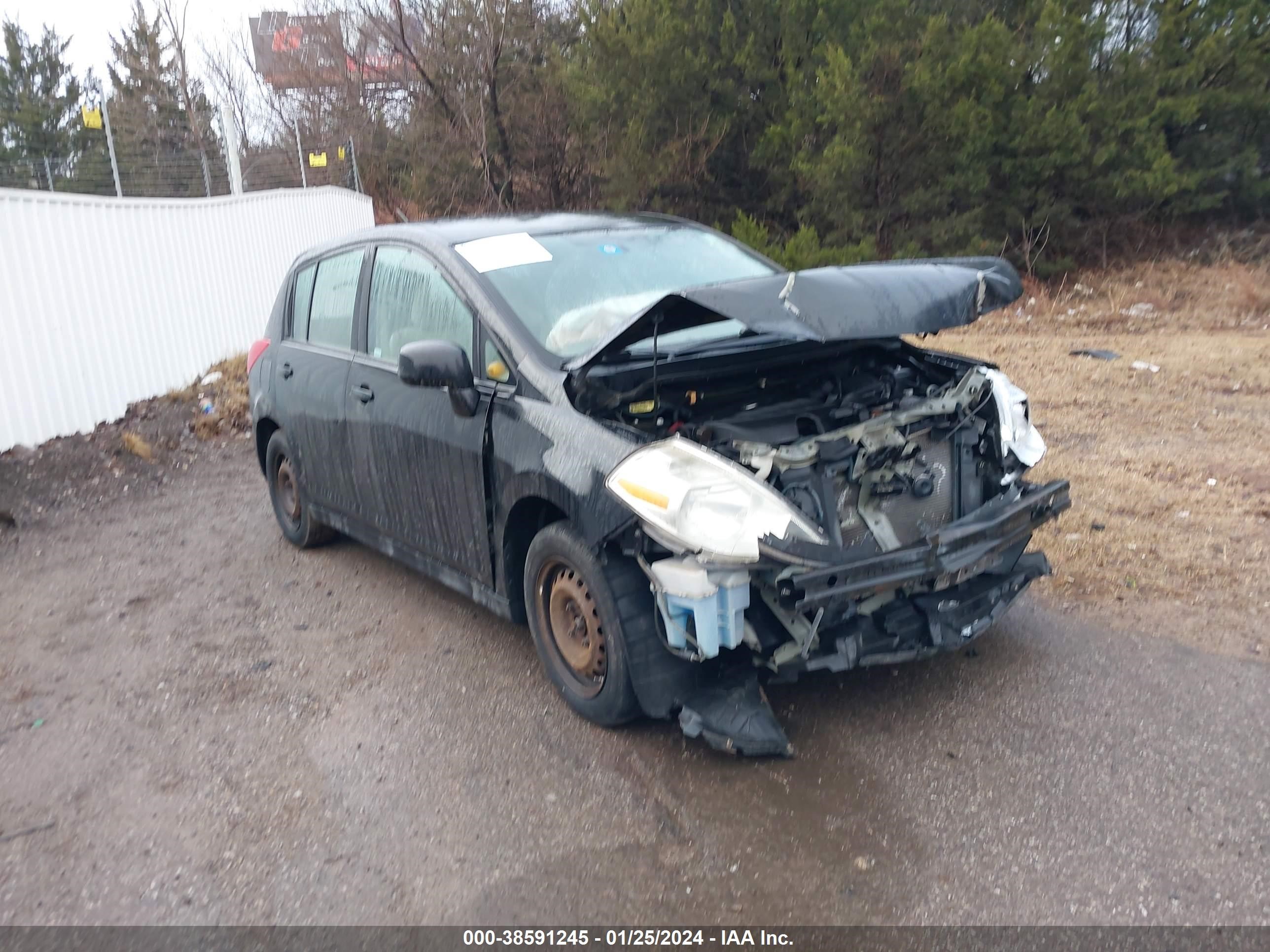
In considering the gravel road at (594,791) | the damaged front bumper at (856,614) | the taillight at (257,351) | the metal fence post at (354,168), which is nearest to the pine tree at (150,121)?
the metal fence post at (354,168)

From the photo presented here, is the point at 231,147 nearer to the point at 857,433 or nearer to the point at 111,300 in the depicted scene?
the point at 111,300

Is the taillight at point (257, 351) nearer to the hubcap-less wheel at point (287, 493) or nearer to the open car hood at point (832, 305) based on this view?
the hubcap-less wheel at point (287, 493)

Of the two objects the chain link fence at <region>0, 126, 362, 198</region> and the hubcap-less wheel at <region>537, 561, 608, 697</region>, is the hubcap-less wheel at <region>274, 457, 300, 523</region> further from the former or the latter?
the chain link fence at <region>0, 126, 362, 198</region>

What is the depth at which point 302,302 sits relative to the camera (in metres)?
5.77

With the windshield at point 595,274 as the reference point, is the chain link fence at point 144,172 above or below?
above

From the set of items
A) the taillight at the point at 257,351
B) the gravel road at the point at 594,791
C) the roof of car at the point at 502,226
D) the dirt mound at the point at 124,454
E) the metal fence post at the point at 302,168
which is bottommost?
the gravel road at the point at 594,791

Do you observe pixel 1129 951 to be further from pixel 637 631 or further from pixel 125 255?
pixel 125 255

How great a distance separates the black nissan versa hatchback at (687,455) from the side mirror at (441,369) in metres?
0.01

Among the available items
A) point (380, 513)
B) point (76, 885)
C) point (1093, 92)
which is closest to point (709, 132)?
point (1093, 92)

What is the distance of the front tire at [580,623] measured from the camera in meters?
3.52

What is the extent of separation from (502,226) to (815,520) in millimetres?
2316

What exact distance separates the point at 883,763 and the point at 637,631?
3.16ft

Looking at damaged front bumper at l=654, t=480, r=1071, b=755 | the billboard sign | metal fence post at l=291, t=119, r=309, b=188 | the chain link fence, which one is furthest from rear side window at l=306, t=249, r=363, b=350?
the billboard sign

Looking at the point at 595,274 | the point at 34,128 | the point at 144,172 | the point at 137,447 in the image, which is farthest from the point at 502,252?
the point at 34,128
